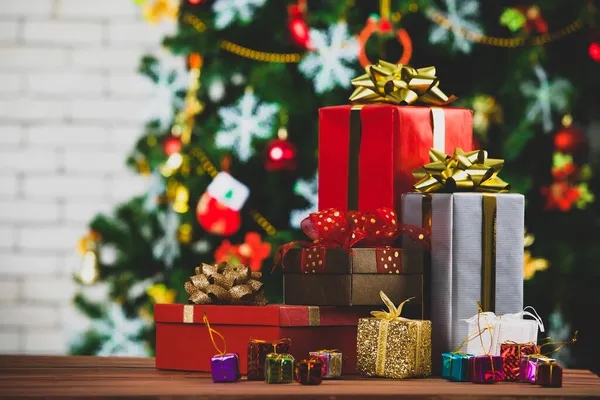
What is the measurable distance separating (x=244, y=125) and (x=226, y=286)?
133cm

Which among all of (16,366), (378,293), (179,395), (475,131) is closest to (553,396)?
(378,293)

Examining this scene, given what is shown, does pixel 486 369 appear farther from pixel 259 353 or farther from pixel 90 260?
pixel 90 260

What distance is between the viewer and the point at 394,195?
1672 mm

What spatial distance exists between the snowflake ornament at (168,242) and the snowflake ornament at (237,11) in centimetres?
57

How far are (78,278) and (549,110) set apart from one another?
145 cm

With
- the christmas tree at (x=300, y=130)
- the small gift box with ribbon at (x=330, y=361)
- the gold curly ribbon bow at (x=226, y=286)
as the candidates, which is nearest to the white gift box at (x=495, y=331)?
the small gift box with ribbon at (x=330, y=361)

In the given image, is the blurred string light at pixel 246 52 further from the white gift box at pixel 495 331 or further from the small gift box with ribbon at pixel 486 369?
the small gift box with ribbon at pixel 486 369

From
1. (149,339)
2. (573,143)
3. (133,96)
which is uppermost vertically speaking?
(133,96)

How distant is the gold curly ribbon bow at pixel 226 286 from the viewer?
5.09 ft

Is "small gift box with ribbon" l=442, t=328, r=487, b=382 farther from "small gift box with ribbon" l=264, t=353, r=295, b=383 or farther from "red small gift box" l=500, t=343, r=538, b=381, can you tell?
"small gift box with ribbon" l=264, t=353, r=295, b=383

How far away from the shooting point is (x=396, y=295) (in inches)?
60.6

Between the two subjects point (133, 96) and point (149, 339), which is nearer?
point (149, 339)

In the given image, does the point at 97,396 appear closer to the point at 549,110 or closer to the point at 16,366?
the point at 16,366

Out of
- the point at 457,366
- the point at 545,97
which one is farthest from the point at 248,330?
the point at 545,97
